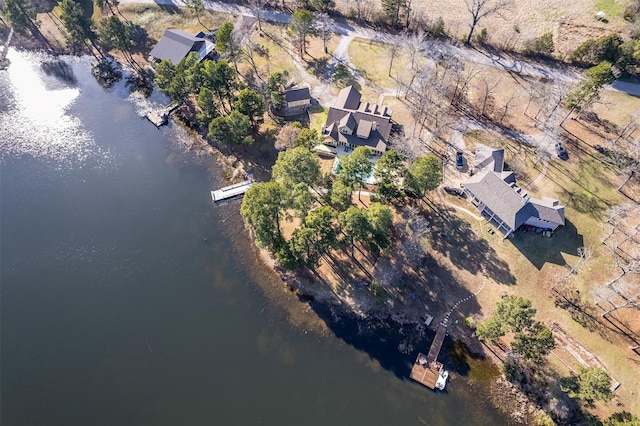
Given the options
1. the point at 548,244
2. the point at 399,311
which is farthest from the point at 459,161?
the point at 399,311

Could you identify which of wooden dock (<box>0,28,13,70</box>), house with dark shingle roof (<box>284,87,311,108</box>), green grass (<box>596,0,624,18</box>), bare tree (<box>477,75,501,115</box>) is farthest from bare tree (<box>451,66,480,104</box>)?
wooden dock (<box>0,28,13,70</box>)

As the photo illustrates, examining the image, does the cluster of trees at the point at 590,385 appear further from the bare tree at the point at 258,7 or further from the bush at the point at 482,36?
the bare tree at the point at 258,7

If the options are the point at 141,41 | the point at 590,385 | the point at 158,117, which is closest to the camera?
the point at 590,385

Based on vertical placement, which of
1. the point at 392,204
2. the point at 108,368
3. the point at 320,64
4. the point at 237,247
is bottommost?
the point at 108,368

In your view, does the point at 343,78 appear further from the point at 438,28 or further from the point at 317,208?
the point at 317,208

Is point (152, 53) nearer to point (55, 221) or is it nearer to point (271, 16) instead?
point (271, 16)

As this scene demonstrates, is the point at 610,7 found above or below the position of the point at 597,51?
above

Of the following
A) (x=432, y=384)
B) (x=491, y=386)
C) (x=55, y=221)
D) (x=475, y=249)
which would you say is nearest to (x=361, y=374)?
(x=432, y=384)

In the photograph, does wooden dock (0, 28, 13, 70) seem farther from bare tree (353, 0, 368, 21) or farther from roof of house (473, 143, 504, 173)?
roof of house (473, 143, 504, 173)
